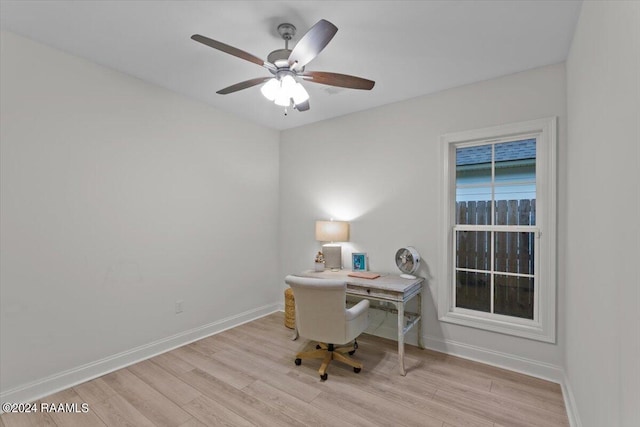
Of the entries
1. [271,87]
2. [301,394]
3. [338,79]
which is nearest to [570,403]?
[301,394]

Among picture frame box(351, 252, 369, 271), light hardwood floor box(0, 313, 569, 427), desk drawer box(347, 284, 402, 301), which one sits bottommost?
light hardwood floor box(0, 313, 569, 427)

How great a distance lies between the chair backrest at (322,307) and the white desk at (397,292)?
456 mm

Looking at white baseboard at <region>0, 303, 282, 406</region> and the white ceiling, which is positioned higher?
the white ceiling

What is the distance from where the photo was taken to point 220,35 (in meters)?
2.11

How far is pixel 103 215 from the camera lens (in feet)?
8.36

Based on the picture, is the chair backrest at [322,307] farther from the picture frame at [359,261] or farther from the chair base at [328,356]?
the picture frame at [359,261]

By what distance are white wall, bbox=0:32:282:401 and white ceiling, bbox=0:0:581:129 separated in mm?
324

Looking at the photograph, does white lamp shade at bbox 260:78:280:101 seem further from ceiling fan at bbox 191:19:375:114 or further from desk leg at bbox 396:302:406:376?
desk leg at bbox 396:302:406:376

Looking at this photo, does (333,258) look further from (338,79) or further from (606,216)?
(606,216)

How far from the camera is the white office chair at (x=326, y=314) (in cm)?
235

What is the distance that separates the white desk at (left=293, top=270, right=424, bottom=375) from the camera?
258 centimetres

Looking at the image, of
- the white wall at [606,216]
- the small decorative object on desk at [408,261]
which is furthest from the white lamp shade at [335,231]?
the white wall at [606,216]

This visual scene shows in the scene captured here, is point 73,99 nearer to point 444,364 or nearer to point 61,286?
point 61,286

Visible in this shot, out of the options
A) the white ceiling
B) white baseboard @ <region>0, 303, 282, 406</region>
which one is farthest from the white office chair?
the white ceiling
